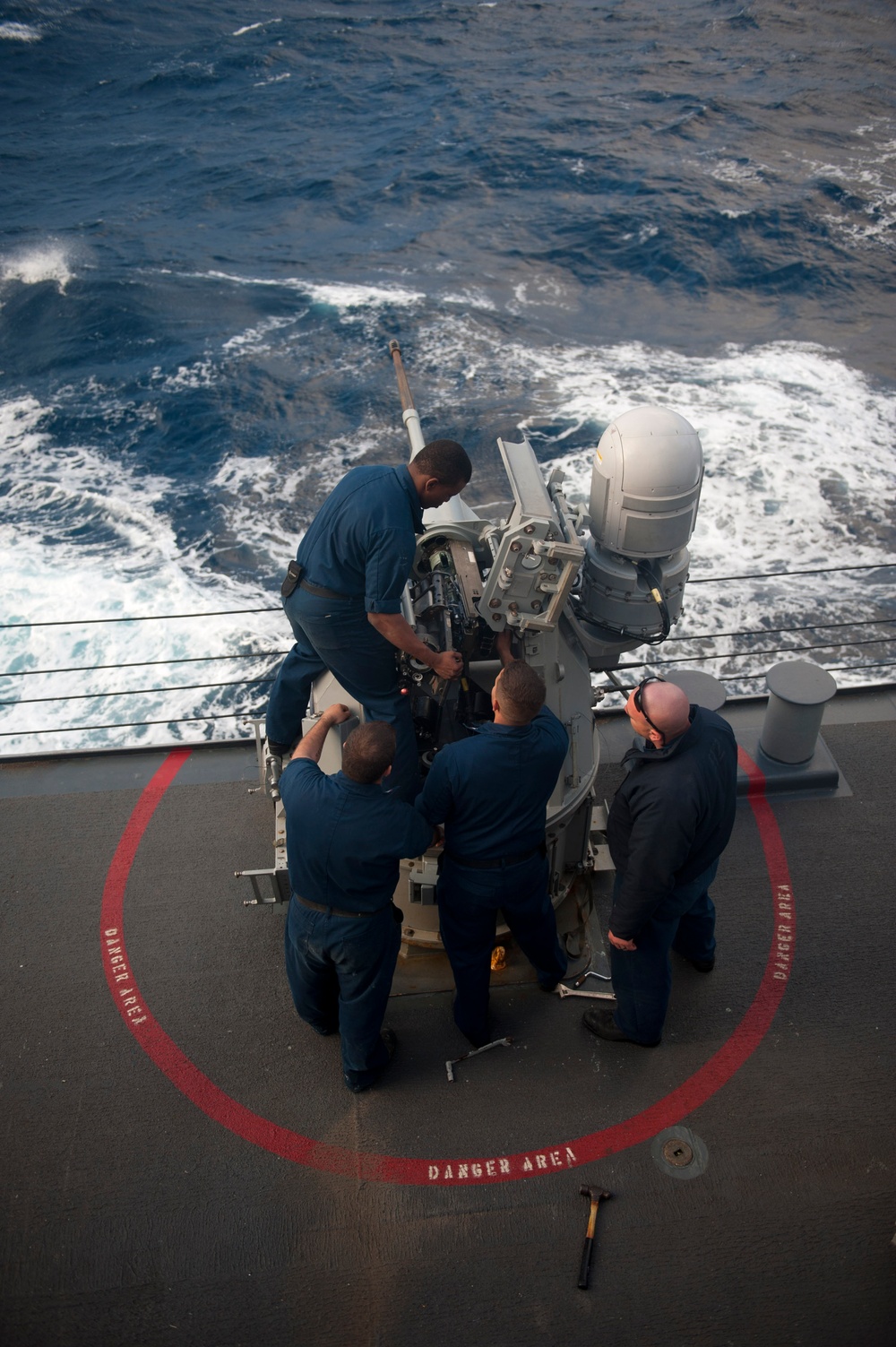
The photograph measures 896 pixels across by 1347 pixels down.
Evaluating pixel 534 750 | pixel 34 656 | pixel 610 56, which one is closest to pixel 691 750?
pixel 534 750

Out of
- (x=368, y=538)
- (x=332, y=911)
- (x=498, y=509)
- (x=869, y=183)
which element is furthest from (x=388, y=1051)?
(x=869, y=183)

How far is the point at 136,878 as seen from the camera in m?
5.95

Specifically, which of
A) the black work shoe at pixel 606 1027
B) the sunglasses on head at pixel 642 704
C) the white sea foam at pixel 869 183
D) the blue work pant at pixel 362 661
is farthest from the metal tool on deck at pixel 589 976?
the white sea foam at pixel 869 183

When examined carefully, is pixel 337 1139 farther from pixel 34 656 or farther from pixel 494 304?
pixel 494 304

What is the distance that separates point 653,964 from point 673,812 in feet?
3.08

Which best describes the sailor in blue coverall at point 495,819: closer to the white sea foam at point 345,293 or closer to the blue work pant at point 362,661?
the blue work pant at point 362,661

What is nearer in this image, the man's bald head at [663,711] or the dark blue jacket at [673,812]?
the man's bald head at [663,711]

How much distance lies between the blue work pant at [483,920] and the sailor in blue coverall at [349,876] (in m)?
0.29

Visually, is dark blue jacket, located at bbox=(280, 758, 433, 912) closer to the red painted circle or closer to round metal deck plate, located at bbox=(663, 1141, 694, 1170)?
the red painted circle

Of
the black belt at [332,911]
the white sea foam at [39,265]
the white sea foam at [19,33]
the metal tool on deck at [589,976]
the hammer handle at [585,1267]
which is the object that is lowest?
the white sea foam at [39,265]

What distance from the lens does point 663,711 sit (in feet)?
13.1

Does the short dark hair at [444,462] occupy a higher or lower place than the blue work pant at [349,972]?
higher

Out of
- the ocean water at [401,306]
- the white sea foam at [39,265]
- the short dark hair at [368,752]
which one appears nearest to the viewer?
the short dark hair at [368,752]

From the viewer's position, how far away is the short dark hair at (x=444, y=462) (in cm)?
444
